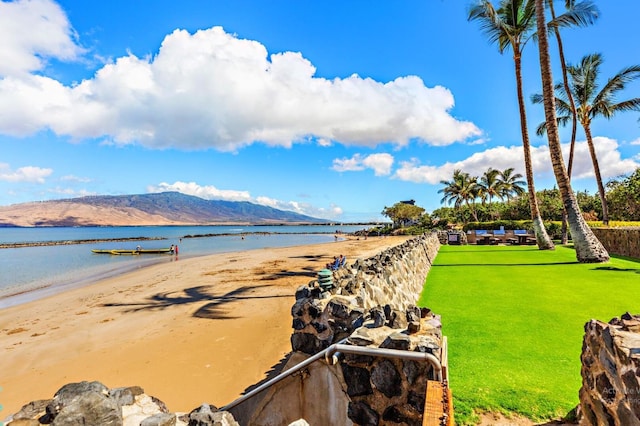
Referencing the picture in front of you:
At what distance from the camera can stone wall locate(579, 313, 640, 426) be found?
227 centimetres

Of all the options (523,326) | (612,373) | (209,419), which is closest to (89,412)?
(209,419)

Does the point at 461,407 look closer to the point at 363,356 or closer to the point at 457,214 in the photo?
the point at 363,356

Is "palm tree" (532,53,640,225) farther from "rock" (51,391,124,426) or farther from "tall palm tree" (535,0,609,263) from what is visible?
"rock" (51,391,124,426)

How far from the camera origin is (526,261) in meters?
14.0

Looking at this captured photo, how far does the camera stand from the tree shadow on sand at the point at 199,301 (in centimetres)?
1118

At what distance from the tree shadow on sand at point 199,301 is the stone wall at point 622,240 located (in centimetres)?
1731

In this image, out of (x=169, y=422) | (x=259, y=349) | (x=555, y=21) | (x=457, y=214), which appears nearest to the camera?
(x=169, y=422)

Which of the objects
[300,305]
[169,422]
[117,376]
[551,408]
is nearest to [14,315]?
[117,376]

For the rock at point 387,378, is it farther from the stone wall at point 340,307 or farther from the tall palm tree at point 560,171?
the tall palm tree at point 560,171

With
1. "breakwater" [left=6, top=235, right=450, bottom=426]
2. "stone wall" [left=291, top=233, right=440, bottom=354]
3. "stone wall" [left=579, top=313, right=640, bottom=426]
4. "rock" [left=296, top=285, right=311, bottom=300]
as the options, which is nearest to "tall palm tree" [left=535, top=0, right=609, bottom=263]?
"stone wall" [left=291, top=233, right=440, bottom=354]

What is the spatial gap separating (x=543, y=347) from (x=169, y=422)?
5382 millimetres

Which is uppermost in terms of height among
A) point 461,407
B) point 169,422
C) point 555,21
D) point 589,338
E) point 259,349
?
point 555,21

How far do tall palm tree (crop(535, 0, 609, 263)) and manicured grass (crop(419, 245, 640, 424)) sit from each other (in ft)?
3.79

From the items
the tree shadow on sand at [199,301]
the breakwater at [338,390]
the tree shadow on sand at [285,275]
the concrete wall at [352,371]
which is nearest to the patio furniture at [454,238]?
the tree shadow on sand at [285,275]
